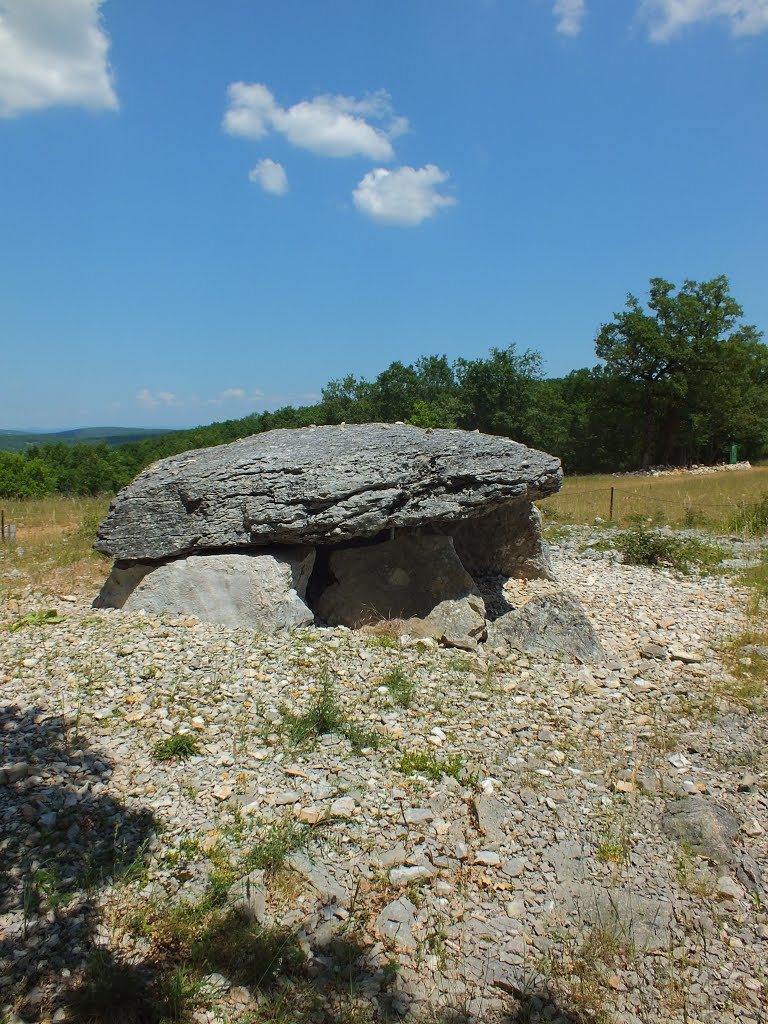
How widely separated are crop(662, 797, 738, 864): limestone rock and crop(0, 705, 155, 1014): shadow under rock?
14.2ft

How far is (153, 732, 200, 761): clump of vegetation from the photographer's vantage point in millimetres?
6012

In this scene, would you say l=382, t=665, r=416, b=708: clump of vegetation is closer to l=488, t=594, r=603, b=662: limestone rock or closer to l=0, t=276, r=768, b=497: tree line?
l=488, t=594, r=603, b=662: limestone rock

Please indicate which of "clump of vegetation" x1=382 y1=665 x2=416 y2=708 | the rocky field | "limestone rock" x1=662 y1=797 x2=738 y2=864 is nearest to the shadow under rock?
the rocky field

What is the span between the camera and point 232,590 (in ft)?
29.8

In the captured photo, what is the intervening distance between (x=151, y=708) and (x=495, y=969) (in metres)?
4.24

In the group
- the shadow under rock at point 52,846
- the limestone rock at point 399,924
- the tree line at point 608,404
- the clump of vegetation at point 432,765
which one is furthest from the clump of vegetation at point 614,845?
the tree line at point 608,404

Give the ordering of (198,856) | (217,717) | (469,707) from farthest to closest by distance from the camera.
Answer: (469,707) < (217,717) < (198,856)

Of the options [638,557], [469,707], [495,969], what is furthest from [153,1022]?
[638,557]

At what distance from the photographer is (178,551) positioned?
31.2 feet

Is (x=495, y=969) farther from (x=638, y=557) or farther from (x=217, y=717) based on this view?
(x=638, y=557)

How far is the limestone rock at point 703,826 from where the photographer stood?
5188 mm

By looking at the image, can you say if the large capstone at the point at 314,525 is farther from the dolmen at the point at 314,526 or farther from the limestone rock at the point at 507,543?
the limestone rock at the point at 507,543

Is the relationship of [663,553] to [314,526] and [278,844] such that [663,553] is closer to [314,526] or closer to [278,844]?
[314,526]

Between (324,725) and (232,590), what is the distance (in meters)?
3.08
